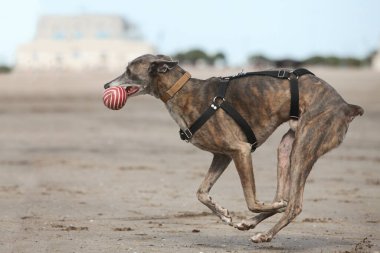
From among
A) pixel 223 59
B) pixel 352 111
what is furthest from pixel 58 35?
pixel 352 111

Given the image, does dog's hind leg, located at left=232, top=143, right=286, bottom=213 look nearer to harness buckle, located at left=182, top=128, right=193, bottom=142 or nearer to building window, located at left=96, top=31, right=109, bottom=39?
harness buckle, located at left=182, top=128, right=193, bottom=142

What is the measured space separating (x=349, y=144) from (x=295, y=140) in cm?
1439

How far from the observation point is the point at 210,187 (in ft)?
38.5

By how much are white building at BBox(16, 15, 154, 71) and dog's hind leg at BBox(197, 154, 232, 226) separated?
124 metres

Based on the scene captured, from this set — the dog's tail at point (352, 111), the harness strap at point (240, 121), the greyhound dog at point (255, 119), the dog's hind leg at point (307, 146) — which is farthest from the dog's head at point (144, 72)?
the dog's tail at point (352, 111)

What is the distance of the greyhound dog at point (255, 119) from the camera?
1109 centimetres

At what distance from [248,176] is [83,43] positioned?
14632cm

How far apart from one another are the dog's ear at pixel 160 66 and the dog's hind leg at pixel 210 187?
1.07 m

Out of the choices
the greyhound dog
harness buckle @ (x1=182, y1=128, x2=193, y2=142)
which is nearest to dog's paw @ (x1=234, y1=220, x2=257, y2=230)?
the greyhound dog

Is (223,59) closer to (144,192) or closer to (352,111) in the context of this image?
(144,192)

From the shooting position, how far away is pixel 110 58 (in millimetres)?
153000

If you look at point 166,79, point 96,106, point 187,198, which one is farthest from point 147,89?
point 96,106

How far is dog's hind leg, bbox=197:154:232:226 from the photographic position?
38.2 ft

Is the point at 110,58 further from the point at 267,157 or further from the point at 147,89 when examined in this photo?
the point at 147,89
